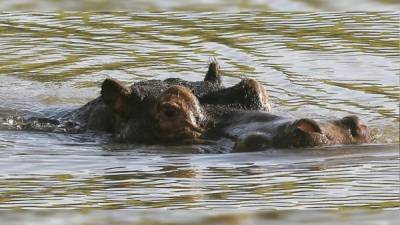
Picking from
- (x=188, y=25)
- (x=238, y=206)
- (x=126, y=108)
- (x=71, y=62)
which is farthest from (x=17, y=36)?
(x=238, y=206)

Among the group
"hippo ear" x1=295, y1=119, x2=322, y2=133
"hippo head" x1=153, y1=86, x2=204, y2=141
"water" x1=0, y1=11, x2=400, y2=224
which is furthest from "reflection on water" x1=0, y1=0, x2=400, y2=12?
"hippo head" x1=153, y1=86, x2=204, y2=141

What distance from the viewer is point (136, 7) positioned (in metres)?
4.91

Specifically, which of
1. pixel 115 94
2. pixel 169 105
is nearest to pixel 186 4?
pixel 169 105

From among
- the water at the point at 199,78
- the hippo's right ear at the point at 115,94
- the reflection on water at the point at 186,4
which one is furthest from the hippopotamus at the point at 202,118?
the reflection on water at the point at 186,4

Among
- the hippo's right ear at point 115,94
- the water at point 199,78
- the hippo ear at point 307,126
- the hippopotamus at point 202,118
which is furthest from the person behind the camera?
the hippo's right ear at point 115,94

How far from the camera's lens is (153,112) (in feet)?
25.1

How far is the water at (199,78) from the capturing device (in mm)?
4469

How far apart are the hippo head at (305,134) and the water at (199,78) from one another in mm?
100

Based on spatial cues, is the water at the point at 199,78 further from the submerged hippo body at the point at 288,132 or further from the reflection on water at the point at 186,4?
the reflection on water at the point at 186,4

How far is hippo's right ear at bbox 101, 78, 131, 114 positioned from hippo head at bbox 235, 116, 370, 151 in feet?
3.61

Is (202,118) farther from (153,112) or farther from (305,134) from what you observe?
(305,134)

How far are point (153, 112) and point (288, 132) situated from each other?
1210mm

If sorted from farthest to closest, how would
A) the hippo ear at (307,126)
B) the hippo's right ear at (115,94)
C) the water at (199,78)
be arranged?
the hippo's right ear at (115,94) < the hippo ear at (307,126) < the water at (199,78)

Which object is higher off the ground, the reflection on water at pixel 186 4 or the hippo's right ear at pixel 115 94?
the reflection on water at pixel 186 4
